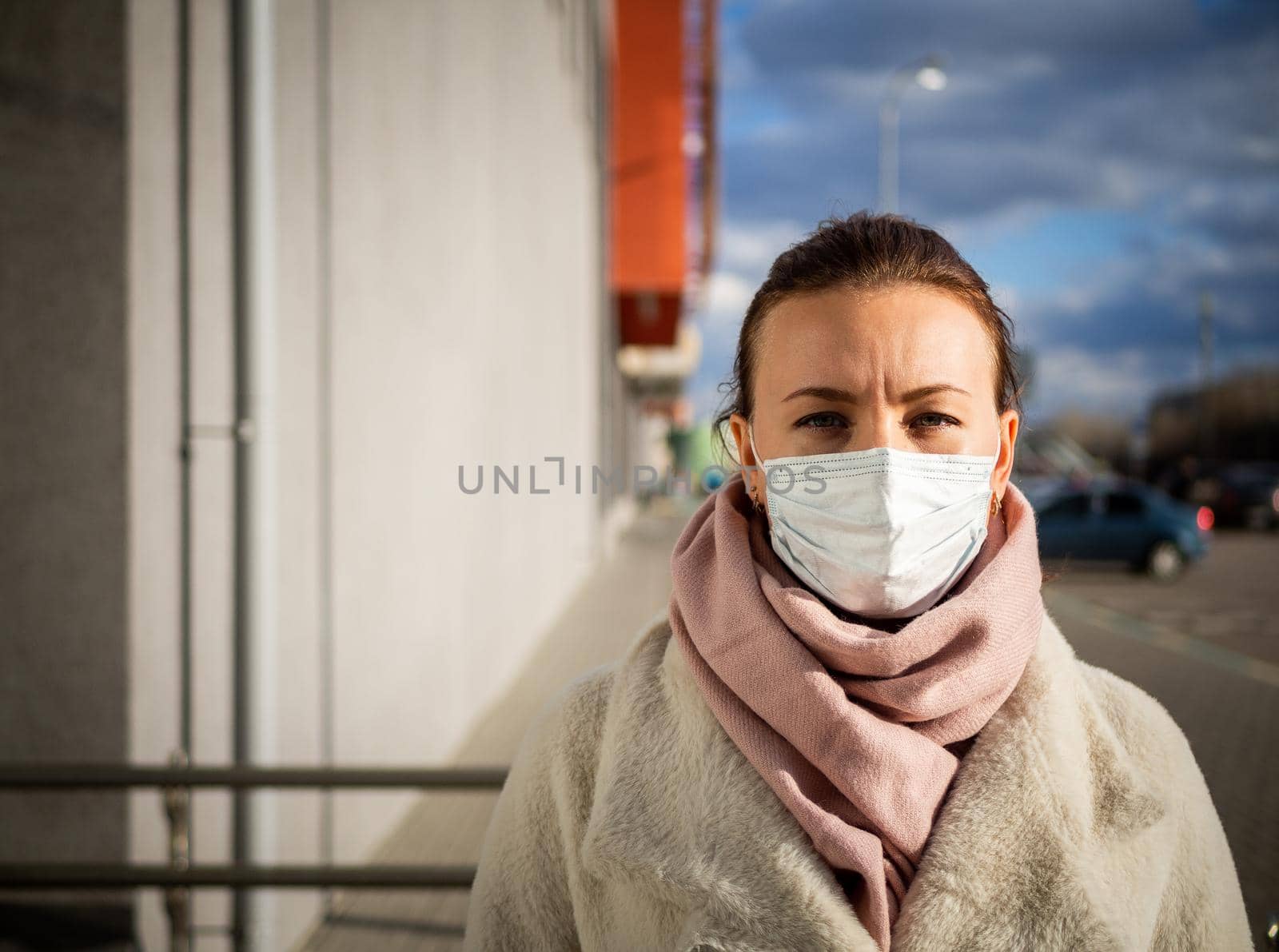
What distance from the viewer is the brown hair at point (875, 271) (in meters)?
1.46

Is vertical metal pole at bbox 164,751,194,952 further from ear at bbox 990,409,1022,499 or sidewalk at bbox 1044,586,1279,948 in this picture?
sidewalk at bbox 1044,586,1279,948

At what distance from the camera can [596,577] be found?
15531mm

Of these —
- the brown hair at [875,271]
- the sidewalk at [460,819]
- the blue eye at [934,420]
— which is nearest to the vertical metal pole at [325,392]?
the sidewalk at [460,819]

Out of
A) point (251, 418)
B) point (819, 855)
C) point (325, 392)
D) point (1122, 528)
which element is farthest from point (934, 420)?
point (1122, 528)

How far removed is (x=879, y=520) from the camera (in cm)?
148

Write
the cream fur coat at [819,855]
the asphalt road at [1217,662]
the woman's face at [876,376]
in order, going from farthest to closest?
the asphalt road at [1217,662], the woman's face at [876,376], the cream fur coat at [819,855]

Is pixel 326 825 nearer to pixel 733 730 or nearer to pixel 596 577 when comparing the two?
pixel 733 730

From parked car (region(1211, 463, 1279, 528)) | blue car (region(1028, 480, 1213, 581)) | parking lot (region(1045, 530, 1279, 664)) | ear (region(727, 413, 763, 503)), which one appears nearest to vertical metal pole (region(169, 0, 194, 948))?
ear (region(727, 413, 763, 503))

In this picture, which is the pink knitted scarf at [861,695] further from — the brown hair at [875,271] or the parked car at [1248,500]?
the parked car at [1248,500]

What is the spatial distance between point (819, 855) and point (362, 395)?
3.60 m

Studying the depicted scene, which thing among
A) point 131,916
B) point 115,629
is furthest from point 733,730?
point 131,916

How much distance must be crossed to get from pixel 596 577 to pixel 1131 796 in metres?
14.3

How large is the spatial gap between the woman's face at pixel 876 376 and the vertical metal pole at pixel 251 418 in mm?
2071

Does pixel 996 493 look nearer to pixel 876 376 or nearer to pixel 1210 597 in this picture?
pixel 876 376
